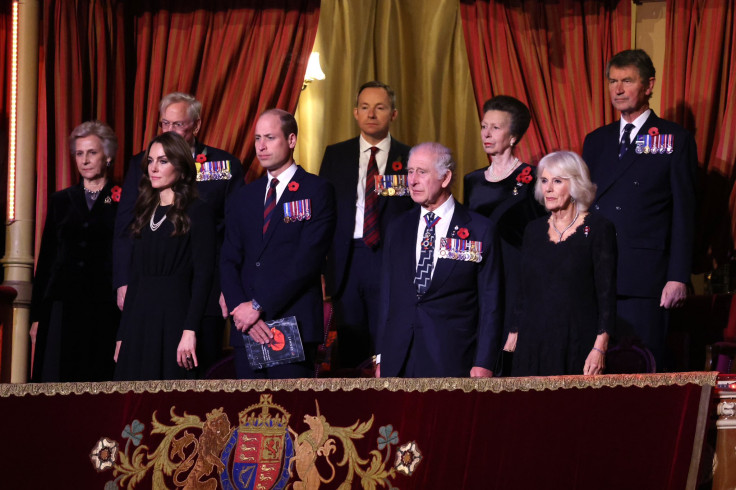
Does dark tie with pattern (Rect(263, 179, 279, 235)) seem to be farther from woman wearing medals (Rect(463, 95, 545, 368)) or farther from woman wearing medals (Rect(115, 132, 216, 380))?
woman wearing medals (Rect(463, 95, 545, 368))

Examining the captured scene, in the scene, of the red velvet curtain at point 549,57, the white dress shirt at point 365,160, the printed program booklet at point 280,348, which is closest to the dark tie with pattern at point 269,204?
the printed program booklet at point 280,348

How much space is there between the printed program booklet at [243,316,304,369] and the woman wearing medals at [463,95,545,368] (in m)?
1.18

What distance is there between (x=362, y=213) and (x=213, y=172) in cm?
81

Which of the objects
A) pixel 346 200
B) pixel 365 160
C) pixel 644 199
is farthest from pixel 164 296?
pixel 644 199

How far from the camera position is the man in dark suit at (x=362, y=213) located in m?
5.61

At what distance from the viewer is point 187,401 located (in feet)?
12.4

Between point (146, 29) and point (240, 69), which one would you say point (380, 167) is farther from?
point (146, 29)

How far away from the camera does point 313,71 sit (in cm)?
720

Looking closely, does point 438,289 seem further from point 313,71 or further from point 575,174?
point 313,71

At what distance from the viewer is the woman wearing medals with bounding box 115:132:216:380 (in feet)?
15.1

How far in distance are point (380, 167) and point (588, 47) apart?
178 centimetres

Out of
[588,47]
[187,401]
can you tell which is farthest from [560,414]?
[588,47]

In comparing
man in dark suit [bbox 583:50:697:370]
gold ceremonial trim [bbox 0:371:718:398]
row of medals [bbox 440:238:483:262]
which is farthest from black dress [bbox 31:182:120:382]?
man in dark suit [bbox 583:50:697:370]

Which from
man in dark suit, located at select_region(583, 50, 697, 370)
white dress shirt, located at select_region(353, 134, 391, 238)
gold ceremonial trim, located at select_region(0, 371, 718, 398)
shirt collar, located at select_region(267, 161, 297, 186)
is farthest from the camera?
white dress shirt, located at select_region(353, 134, 391, 238)
